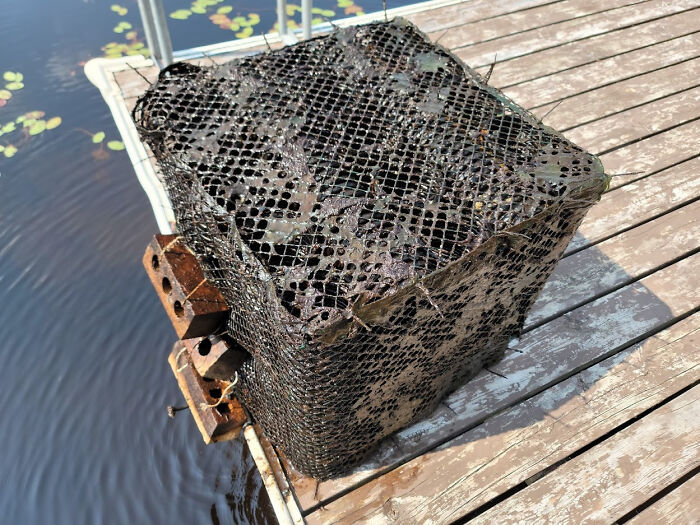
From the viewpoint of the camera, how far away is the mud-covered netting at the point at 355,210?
1.06 metres

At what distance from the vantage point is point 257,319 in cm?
118

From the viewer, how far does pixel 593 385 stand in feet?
5.86

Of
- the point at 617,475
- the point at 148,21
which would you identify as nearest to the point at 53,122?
the point at 148,21

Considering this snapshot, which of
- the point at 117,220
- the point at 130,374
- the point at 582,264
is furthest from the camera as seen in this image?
the point at 117,220

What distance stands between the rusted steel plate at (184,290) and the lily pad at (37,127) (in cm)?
271

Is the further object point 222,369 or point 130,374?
point 130,374

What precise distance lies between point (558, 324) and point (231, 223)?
4.27 ft

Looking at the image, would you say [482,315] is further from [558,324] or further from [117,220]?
[117,220]

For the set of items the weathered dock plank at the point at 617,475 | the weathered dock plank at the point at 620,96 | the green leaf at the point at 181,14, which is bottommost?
the weathered dock plank at the point at 617,475

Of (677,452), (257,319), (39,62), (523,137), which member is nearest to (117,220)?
(39,62)

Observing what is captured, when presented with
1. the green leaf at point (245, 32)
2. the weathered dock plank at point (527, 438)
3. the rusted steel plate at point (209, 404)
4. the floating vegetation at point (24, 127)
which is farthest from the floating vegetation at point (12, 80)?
the weathered dock plank at point (527, 438)

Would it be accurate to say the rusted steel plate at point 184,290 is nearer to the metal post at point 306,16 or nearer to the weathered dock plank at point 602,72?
the metal post at point 306,16

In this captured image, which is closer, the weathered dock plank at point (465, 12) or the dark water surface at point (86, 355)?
the dark water surface at point (86, 355)

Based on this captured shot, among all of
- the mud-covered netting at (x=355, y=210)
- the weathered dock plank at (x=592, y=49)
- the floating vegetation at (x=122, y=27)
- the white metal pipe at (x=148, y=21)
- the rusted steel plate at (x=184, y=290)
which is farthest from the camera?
the floating vegetation at (x=122, y=27)
